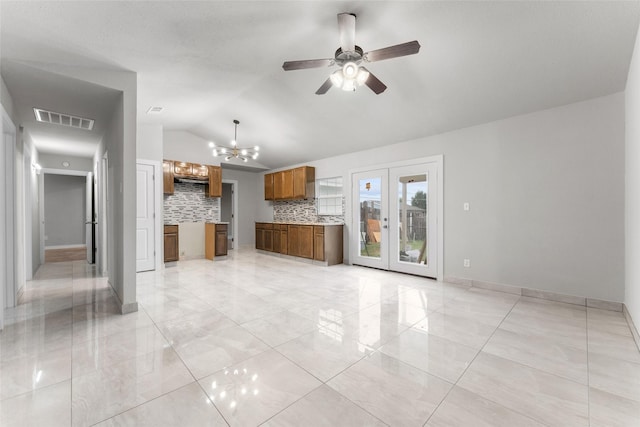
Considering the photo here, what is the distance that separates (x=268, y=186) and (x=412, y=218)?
4762 millimetres

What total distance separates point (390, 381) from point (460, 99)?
12.1ft

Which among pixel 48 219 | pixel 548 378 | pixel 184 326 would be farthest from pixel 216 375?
pixel 48 219

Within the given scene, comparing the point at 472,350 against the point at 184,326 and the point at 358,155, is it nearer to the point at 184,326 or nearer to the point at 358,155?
the point at 184,326

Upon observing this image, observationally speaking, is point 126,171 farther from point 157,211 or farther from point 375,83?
point 375,83

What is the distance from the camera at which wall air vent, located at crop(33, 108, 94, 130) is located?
154 inches

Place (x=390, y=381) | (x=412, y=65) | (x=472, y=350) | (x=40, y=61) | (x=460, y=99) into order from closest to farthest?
1. (x=390, y=381)
2. (x=472, y=350)
3. (x=40, y=61)
4. (x=412, y=65)
5. (x=460, y=99)

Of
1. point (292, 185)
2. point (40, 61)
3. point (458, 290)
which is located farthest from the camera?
point (292, 185)

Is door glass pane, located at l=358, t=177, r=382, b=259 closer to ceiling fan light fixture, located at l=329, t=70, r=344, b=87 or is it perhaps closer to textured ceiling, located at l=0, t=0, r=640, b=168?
textured ceiling, located at l=0, t=0, r=640, b=168

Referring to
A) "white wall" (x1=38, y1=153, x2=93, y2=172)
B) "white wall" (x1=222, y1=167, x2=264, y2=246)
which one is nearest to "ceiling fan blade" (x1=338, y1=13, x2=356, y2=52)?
"white wall" (x1=222, y1=167, x2=264, y2=246)

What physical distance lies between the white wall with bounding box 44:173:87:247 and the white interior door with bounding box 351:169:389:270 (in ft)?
31.1

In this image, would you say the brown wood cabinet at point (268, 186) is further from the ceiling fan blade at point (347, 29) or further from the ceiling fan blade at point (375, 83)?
the ceiling fan blade at point (347, 29)

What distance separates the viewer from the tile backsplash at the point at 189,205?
716cm

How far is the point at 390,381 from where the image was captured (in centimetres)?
188

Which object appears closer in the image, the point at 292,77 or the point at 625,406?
the point at 625,406
